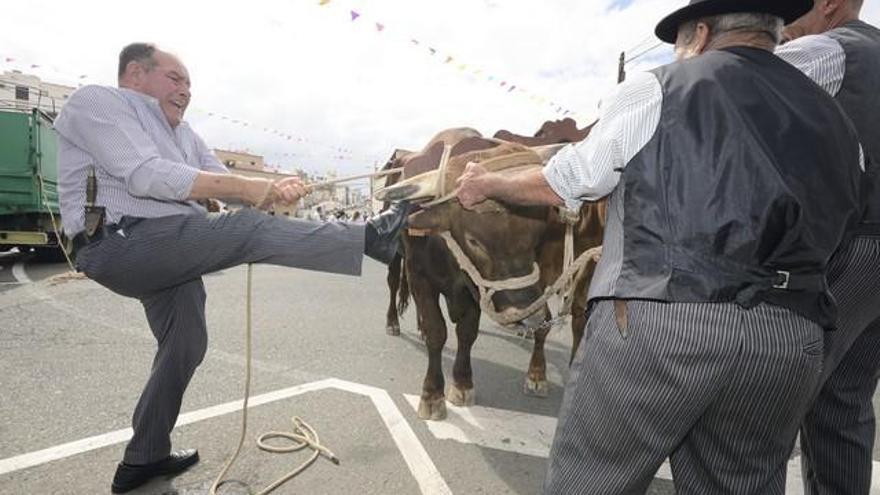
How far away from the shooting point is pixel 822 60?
1742 mm

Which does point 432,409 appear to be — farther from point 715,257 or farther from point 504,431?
point 715,257

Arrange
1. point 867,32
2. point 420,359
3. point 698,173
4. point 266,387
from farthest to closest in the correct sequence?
point 420,359, point 266,387, point 867,32, point 698,173

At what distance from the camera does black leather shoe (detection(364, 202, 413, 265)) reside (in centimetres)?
247

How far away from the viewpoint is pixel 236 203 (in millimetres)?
2396

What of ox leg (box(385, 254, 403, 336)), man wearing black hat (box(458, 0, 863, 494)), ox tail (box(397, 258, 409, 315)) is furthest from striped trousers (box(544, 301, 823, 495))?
ox leg (box(385, 254, 403, 336))

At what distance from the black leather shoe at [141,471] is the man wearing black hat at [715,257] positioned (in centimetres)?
220

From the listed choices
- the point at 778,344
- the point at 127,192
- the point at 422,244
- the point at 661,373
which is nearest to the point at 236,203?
the point at 127,192

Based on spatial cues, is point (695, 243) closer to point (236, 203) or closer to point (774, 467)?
point (774, 467)

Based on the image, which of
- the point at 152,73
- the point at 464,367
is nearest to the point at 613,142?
the point at 152,73

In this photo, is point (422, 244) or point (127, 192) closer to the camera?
point (127, 192)

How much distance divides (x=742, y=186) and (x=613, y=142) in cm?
33

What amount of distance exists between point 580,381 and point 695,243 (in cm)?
53

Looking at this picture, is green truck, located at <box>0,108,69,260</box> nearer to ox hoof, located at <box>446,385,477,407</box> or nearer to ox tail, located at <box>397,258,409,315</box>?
ox tail, located at <box>397,258,409,315</box>

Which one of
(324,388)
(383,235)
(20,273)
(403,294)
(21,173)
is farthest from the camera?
(21,173)
